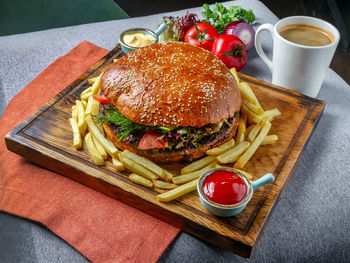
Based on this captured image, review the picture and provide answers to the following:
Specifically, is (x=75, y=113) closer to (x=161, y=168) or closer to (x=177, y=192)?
(x=161, y=168)

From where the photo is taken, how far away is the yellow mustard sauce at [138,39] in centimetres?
357

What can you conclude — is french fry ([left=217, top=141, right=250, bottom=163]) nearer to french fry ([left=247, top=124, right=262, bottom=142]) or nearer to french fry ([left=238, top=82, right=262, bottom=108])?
french fry ([left=247, top=124, right=262, bottom=142])

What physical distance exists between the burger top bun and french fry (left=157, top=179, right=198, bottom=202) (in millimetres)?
397

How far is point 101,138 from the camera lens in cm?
277

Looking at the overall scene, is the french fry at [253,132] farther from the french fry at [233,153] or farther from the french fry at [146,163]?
the french fry at [146,163]

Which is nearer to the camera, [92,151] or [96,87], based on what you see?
[92,151]

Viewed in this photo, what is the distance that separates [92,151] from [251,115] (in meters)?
1.21

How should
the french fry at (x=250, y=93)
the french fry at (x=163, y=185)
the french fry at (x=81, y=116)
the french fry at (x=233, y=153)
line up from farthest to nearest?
the french fry at (x=250, y=93), the french fry at (x=81, y=116), the french fry at (x=233, y=153), the french fry at (x=163, y=185)

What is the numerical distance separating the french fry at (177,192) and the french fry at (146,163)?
0.17 m

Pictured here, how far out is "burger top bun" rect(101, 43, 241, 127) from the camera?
101 inches

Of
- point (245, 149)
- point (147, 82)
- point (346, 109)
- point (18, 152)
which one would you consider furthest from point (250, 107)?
point (18, 152)

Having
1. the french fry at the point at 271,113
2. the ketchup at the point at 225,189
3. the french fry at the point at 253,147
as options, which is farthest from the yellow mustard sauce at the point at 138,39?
the ketchup at the point at 225,189

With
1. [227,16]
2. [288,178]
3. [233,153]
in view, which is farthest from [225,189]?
[227,16]

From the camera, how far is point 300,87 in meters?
3.35
